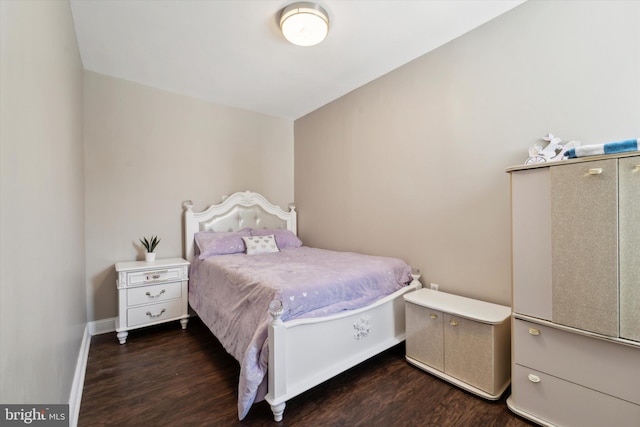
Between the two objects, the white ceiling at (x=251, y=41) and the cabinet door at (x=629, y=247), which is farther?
the white ceiling at (x=251, y=41)

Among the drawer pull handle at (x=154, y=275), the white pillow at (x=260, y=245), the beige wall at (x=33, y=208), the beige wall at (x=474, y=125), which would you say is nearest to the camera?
the beige wall at (x=33, y=208)

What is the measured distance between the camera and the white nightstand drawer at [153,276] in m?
2.62

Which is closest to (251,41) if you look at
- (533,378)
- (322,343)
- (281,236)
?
(281,236)

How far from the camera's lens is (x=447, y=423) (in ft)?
5.11

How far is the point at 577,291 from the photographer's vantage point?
1401 millimetres

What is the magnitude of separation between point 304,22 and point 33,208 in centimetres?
191

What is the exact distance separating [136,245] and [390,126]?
3.00 meters

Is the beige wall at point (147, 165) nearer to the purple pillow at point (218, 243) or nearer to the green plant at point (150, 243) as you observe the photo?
the green plant at point (150, 243)

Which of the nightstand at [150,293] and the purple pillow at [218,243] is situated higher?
the purple pillow at [218,243]

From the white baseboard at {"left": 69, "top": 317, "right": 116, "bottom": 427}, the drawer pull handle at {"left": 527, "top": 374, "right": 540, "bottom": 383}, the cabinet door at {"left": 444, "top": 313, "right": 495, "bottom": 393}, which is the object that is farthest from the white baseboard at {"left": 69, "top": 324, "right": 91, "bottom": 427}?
the drawer pull handle at {"left": 527, "top": 374, "right": 540, "bottom": 383}

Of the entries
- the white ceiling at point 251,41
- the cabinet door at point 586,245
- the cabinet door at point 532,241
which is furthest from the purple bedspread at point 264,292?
the white ceiling at point 251,41

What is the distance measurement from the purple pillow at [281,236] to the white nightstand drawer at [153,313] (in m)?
1.16

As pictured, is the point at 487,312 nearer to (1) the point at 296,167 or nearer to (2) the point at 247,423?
(2) the point at 247,423

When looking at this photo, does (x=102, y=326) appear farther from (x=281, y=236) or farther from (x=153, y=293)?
(x=281, y=236)
